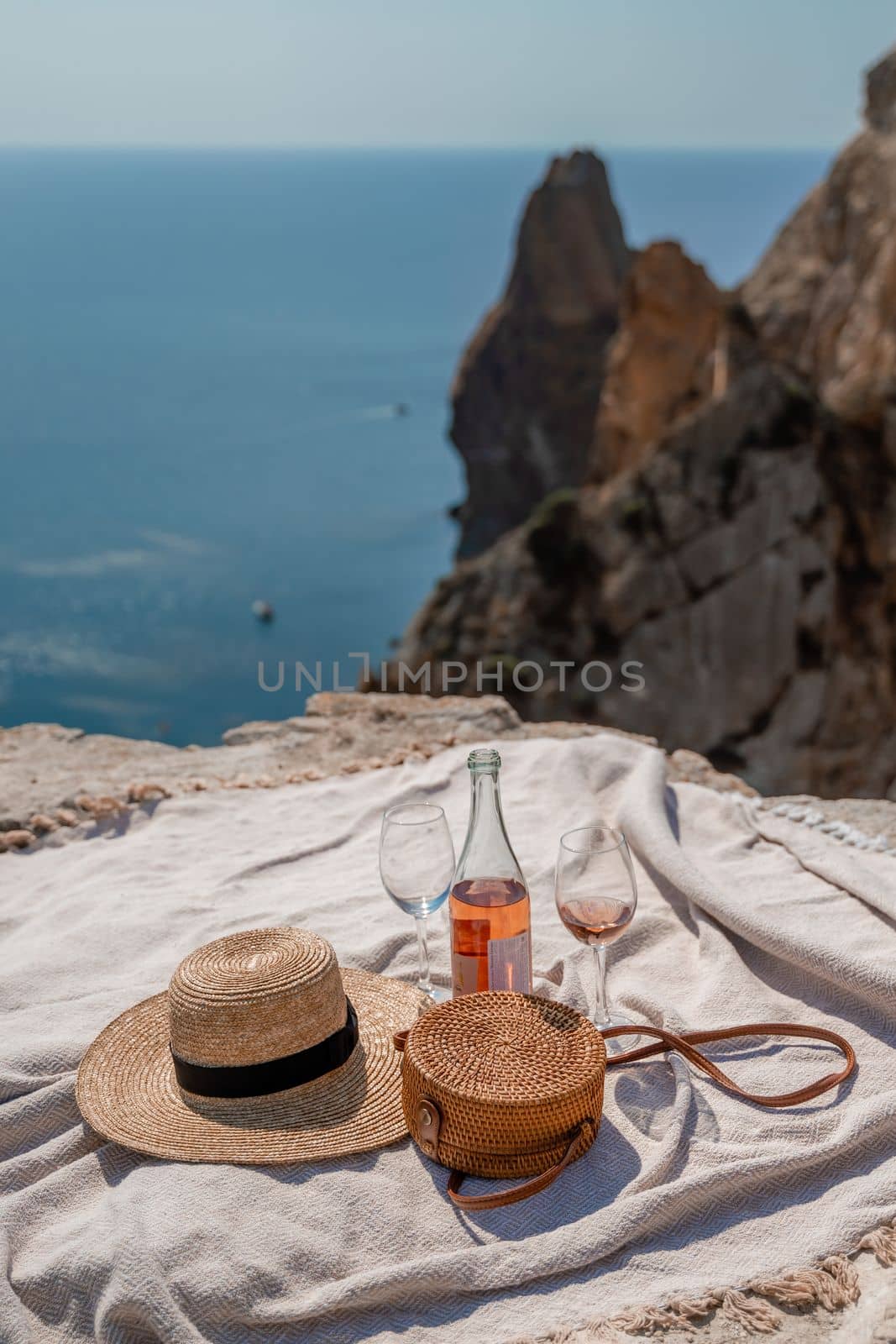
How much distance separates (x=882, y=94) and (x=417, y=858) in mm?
30039

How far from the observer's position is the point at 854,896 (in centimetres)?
304

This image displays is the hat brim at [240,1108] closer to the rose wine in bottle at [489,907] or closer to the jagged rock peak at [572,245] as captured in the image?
the rose wine in bottle at [489,907]

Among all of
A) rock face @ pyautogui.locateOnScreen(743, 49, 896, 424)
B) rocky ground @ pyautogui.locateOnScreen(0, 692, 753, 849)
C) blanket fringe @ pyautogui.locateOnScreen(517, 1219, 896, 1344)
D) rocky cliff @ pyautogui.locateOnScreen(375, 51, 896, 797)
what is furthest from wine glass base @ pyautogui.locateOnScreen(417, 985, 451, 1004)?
rock face @ pyautogui.locateOnScreen(743, 49, 896, 424)

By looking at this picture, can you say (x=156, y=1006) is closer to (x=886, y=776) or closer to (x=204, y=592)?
(x=886, y=776)

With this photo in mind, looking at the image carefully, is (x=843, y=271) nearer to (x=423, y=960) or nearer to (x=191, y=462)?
(x=423, y=960)

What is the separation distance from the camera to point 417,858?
91.5 inches

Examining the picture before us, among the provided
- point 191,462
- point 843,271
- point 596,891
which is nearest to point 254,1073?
point 596,891

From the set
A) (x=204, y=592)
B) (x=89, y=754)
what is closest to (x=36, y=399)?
(x=204, y=592)

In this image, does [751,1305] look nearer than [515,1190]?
Yes

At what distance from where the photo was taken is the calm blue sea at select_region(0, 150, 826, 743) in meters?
32.6

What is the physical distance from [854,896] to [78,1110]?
1.98 meters

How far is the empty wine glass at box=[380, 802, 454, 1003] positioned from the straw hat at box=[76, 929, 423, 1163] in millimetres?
206

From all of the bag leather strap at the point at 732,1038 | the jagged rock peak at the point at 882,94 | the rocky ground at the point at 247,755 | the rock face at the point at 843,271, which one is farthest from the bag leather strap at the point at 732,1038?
the jagged rock peak at the point at 882,94

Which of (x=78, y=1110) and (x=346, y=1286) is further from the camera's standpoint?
(x=78, y=1110)
